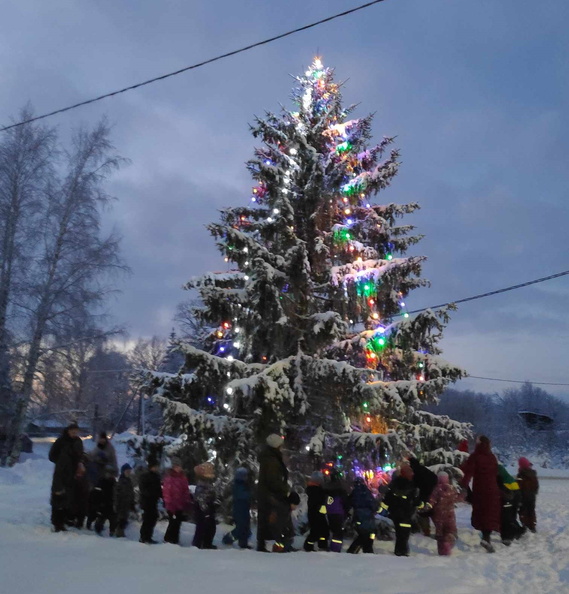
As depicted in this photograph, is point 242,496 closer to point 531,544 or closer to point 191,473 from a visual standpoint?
point 191,473

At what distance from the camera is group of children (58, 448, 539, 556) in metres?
9.39

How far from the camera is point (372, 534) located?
9445 millimetres

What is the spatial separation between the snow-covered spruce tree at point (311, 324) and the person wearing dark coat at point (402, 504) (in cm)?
141

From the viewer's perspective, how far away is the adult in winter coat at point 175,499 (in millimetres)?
9656

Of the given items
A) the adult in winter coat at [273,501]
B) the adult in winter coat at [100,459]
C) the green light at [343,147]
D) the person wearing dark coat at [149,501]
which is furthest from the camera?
the green light at [343,147]

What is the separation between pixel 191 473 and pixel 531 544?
6811 mm

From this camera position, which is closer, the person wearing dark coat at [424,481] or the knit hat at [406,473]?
the knit hat at [406,473]

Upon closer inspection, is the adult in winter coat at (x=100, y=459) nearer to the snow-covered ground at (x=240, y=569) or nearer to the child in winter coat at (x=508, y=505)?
the snow-covered ground at (x=240, y=569)

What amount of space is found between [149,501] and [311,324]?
14.8ft

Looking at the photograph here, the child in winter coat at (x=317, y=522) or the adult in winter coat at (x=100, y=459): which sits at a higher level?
the adult in winter coat at (x=100, y=459)

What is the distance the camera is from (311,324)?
12055mm

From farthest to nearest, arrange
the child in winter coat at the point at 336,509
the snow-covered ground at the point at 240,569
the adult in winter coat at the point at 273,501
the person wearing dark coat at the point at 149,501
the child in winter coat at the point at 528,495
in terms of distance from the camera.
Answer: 1. the child in winter coat at the point at 528,495
2. the child in winter coat at the point at 336,509
3. the person wearing dark coat at the point at 149,501
4. the adult in winter coat at the point at 273,501
5. the snow-covered ground at the point at 240,569

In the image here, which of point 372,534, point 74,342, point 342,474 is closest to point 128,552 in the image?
point 372,534

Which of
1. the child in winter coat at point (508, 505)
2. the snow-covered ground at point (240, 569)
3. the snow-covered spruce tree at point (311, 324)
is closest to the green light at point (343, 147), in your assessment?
the snow-covered spruce tree at point (311, 324)
